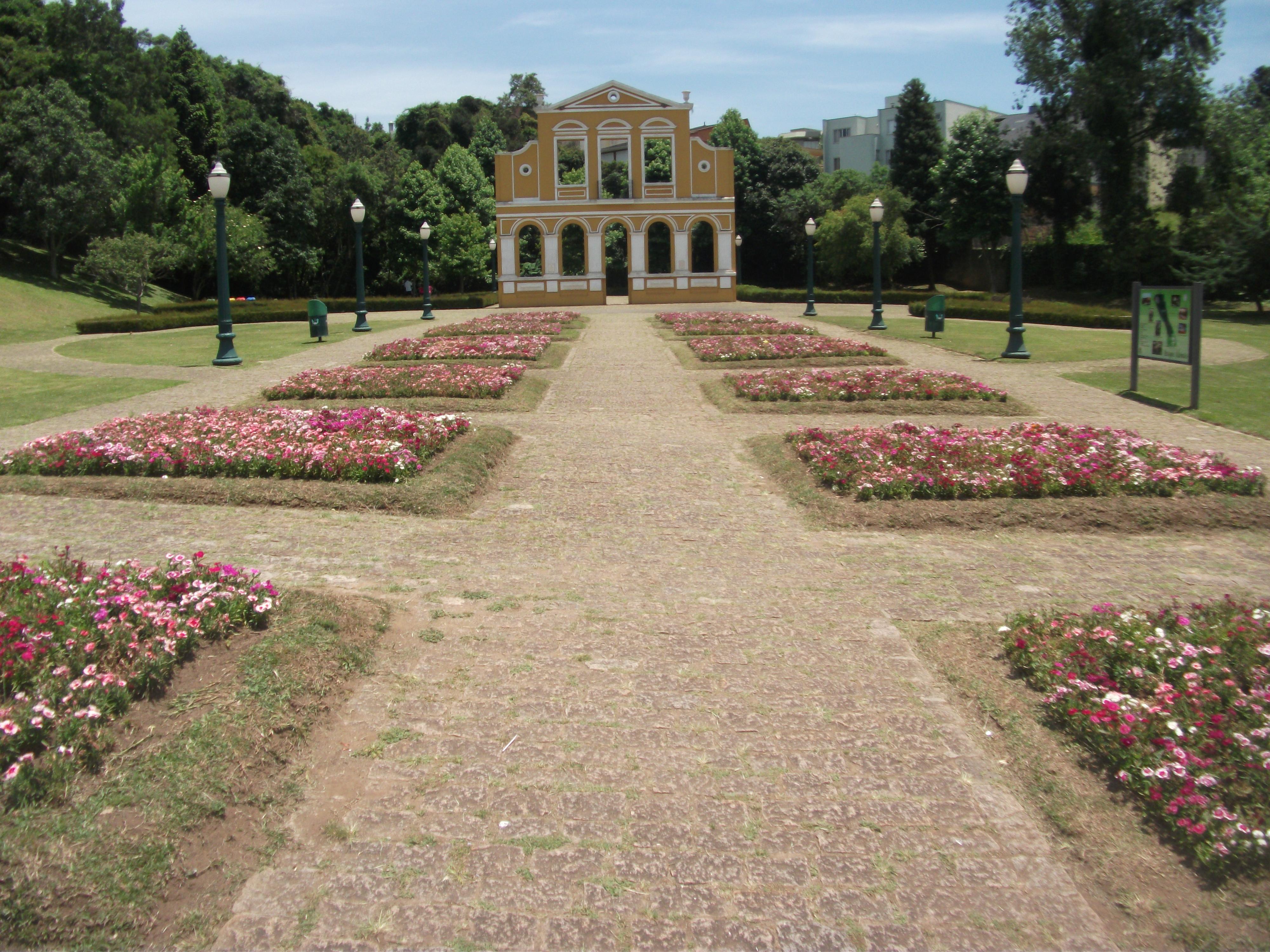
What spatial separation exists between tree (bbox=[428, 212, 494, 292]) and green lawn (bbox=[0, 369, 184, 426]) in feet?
127

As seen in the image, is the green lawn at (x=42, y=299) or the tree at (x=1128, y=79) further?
the tree at (x=1128, y=79)

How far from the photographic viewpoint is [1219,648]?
4641mm

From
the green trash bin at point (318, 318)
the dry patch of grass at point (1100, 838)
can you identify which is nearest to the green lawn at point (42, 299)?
the green trash bin at point (318, 318)

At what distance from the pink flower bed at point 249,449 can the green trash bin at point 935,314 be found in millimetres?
16350

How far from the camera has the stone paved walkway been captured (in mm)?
3301

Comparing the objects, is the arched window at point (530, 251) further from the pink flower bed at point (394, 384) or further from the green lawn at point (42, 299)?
the pink flower bed at point (394, 384)

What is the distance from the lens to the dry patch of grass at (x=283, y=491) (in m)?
8.35

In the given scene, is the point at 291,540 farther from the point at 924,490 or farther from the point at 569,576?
the point at 924,490

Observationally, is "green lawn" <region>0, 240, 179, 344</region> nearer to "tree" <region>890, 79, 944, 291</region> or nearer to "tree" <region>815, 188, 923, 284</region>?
"tree" <region>815, 188, 923, 284</region>

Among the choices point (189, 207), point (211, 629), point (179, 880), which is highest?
point (189, 207)

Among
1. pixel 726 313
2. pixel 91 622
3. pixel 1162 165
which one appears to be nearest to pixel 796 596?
pixel 91 622

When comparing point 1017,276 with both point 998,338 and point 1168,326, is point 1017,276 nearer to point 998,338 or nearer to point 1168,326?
point 998,338

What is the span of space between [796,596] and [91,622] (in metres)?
3.87

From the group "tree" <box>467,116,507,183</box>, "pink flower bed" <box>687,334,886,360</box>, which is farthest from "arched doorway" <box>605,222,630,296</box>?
"pink flower bed" <box>687,334,886,360</box>
